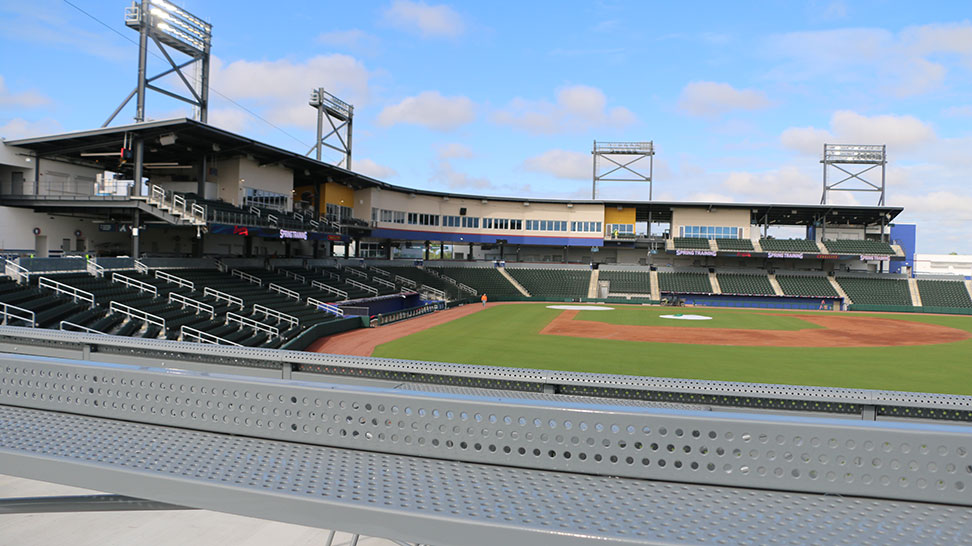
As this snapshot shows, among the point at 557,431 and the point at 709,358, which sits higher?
the point at 557,431

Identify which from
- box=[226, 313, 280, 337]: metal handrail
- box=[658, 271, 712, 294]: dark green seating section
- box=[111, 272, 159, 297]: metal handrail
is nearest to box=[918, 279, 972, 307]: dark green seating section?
box=[658, 271, 712, 294]: dark green seating section

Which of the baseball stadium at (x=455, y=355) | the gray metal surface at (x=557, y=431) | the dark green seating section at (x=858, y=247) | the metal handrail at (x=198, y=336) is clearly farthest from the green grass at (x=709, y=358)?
the dark green seating section at (x=858, y=247)

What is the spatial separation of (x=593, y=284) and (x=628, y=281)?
13.4 ft

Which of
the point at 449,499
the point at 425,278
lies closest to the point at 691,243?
the point at 425,278

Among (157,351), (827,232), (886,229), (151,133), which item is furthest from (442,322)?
(886,229)

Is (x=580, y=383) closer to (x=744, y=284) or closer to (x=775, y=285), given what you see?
(x=744, y=284)

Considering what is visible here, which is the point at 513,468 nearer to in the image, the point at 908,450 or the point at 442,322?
the point at 908,450

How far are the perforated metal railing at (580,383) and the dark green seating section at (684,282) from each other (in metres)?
54.4

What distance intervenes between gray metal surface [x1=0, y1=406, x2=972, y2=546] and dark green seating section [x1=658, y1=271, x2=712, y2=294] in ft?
190

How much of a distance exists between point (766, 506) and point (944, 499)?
0.81 m

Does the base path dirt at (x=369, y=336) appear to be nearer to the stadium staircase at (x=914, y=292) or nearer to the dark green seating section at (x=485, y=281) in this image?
the dark green seating section at (x=485, y=281)

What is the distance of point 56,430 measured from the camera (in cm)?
319

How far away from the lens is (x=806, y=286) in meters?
56.0

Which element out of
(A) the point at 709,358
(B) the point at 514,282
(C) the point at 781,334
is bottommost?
(A) the point at 709,358
